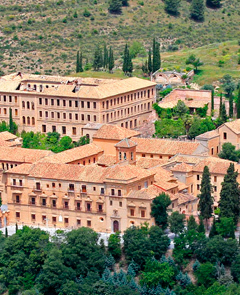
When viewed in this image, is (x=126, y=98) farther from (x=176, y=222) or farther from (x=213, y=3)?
(x=213, y=3)

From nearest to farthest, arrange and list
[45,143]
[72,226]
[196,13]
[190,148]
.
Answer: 1. [72,226]
2. [190,148]
3. [45,143]
4. [196,13]

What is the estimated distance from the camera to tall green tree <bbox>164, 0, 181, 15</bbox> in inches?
7515

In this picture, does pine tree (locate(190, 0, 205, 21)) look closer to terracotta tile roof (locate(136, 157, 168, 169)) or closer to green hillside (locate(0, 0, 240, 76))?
green hillside (locate(0, 0, 240, 76))

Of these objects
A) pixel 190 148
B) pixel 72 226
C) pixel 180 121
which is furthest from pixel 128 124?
pixel 72 226

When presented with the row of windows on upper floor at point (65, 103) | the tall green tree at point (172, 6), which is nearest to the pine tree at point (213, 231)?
the row of windows on upper floor at point (65, 103)

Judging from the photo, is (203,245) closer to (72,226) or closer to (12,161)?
(72,226)

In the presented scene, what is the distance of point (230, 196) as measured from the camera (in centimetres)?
11175

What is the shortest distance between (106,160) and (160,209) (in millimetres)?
13956

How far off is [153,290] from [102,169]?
15.1 metres

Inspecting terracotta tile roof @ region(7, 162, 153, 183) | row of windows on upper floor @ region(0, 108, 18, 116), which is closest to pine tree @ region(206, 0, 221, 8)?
row of windows on upper floor @ region(0, 108, 18, 116)

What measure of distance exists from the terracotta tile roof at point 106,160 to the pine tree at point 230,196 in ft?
46.7

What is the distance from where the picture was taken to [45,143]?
136 meters

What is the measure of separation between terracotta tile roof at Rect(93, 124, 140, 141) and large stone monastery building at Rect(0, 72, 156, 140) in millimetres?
6770

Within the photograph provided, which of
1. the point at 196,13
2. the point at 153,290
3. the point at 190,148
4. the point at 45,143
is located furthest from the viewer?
the point at 196,13
